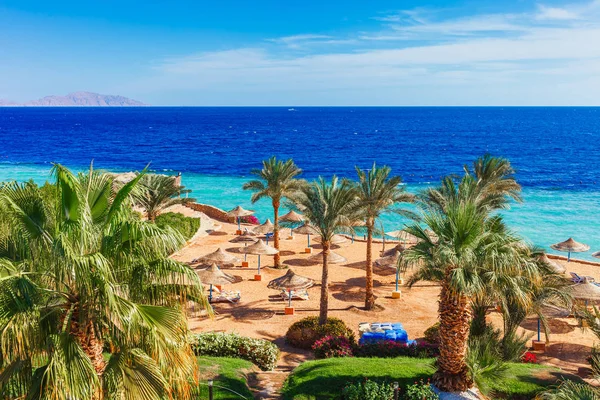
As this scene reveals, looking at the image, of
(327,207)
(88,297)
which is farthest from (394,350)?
(88,297)

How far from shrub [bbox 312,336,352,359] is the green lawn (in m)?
1.52

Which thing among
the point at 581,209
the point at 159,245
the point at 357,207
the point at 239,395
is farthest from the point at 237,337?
the point at 581,209

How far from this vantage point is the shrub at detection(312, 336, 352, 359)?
16984 millimetres

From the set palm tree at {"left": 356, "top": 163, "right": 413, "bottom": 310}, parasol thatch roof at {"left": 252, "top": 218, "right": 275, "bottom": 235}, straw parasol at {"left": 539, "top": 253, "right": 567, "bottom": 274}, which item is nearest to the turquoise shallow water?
straw parasol at {"left": 539, "top": 253, "right": 567, "bottom": 274}

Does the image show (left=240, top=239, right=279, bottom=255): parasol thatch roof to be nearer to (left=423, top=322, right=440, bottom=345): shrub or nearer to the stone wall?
(left=423, top=322, right=440, bottom=345): shrub

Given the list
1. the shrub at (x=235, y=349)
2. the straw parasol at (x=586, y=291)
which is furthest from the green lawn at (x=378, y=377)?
the straw parasol at (x=586, y=291)

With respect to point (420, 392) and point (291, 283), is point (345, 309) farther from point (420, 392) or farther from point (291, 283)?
point (420, 392)

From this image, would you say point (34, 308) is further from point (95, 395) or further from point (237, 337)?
point (237, 337)

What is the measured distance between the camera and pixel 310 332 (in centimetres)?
1908

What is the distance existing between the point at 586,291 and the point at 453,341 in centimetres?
1021

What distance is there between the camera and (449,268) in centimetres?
1260

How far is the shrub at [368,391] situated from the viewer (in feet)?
42.7

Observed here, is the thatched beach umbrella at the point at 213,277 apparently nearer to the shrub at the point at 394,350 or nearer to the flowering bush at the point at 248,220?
the shrub at the point at 394,350

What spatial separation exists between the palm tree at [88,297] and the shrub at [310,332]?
10.5 meters
